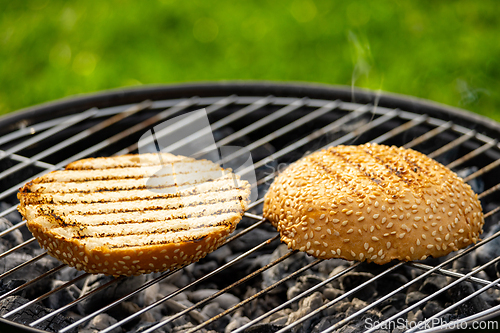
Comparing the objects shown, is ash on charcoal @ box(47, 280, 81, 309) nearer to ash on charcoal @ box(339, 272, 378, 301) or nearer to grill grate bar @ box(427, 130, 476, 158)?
ash on charcoal @ box(339, 272, 378, 301)

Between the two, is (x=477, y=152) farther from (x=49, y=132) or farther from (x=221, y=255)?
(x=49, y=132)

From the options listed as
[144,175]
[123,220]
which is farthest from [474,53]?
[123,220]

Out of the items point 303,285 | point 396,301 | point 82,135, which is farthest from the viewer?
point 82,135

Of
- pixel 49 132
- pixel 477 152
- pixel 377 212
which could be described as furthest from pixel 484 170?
pixel 49 132

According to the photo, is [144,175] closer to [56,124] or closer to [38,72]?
[56,124]

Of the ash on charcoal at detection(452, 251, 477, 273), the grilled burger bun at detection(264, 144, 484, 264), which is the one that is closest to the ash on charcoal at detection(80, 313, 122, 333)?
the grilled burger bun at detection(264, 144, 484, 264)

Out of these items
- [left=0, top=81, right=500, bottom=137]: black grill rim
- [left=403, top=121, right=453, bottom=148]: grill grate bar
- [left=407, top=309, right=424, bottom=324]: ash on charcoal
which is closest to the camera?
[left=407, top=309, right=424, bottom=324]: ash on charcoal
